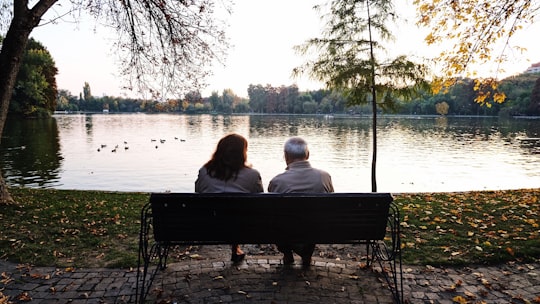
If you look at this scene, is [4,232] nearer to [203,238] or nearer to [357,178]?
[203,238]

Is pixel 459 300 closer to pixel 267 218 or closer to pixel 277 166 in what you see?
pixel 267 218

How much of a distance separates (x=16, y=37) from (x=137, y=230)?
4.16 metres

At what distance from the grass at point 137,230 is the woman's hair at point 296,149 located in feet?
7.20

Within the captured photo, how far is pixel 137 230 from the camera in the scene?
634 cm

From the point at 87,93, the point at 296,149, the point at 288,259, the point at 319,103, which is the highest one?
the point at 87,93

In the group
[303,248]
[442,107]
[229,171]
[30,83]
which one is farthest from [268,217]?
[442,107]

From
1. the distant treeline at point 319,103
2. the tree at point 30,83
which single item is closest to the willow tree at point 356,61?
the distant treeline at point 319,103

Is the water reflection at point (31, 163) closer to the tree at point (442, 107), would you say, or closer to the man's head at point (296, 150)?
the man's head at point (296, 150)

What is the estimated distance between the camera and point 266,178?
1783cm

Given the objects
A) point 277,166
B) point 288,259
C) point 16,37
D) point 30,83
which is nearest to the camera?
point 288,259

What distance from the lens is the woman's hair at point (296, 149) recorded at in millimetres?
4152

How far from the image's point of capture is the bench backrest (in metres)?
3.71

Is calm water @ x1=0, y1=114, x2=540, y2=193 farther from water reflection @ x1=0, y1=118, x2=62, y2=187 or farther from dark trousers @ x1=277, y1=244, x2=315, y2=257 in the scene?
dark trousers @ x1=277, y1=244, x2=315, y2=257

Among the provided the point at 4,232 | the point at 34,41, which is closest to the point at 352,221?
the point at 4,232
